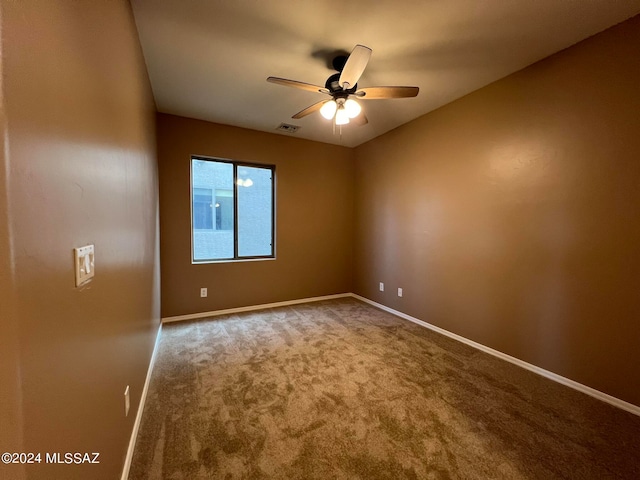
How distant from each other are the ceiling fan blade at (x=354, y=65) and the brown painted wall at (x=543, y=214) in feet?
4.23

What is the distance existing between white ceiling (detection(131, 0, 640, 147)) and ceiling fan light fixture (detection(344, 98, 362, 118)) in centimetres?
39

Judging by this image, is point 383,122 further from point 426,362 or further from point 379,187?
point 426,362

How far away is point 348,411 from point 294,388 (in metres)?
0.48

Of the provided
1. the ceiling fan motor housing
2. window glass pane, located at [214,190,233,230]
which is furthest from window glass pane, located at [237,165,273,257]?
the ceiling fan motor housing

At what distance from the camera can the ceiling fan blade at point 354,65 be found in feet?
5.54

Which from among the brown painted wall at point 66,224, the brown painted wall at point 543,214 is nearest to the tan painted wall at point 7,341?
the brown painted wall at point 66,224

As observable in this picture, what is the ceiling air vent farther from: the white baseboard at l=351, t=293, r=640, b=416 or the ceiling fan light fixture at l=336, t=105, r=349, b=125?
the white baseboard at l=351, t=293, r=640, b=416

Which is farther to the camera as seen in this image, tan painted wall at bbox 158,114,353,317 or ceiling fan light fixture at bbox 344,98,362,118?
tan painted wall at bbox 158,114,353,317

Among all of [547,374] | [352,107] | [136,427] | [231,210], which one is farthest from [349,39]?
[547,374]

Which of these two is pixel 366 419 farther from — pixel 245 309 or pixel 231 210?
pixel 231 210

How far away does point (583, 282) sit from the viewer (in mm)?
2070

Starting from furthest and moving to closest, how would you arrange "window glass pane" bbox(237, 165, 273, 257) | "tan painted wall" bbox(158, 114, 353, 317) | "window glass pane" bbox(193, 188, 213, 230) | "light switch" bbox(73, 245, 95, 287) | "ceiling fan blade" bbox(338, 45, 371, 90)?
"window glass pane" bbox(237, 165, 273, 257) < "window glass pane" bbox(193, 188, 213, 230) < "tan painted wall" bbox(158, 114, 353, 317) < "ceiling fan blade" bbox(338, 45, 371, 90) < "light switch" bbox(73, 245, 95, 287)

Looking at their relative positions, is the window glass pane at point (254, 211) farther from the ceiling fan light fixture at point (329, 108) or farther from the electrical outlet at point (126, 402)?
the electrical outlet at point (126, 402)

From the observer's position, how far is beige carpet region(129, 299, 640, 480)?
1.42m
